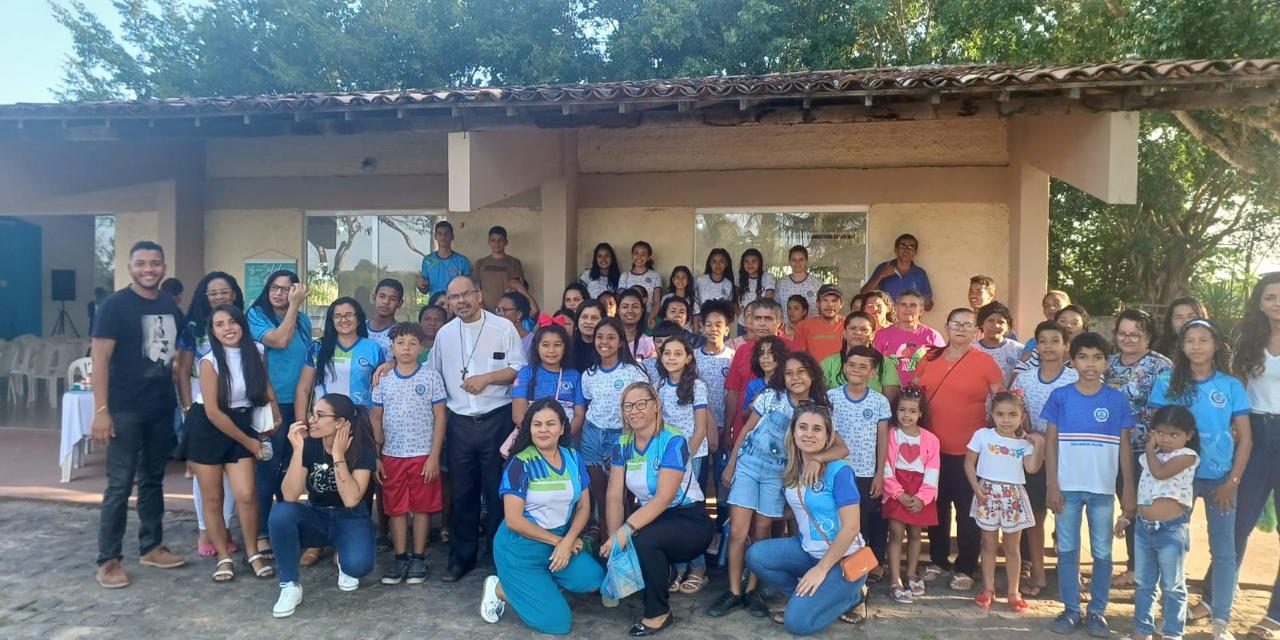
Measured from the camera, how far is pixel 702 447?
4.23 metres

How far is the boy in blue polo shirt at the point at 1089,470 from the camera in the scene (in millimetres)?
3758

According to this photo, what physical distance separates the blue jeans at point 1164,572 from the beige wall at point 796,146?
451 centimetres

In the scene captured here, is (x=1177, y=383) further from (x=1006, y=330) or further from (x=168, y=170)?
(x=168, y=170)

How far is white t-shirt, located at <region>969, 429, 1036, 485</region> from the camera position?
3959 millimetres

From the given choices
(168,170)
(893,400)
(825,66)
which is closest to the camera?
(893,400)

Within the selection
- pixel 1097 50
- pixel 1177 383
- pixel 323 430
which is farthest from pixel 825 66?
pixel 323 430

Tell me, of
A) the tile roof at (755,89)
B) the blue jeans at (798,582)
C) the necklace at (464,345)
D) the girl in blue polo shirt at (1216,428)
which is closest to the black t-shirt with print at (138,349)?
the necklace at (464,345)

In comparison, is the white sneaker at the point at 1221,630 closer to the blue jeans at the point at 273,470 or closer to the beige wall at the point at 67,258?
the blue jeans at the point at 273,470

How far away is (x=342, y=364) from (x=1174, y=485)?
4.42 meters

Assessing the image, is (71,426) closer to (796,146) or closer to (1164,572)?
(796,146)

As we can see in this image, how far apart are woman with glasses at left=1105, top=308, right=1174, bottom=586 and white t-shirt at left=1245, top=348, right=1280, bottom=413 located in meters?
0.38

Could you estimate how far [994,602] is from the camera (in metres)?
4.12

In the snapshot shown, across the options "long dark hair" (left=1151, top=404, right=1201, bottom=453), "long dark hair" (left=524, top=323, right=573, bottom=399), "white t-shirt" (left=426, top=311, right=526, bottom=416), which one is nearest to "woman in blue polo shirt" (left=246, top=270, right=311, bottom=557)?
"white t-shirt" (left=426, top=311, right=526, bottom=416)

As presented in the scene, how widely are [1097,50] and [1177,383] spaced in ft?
28.5
